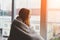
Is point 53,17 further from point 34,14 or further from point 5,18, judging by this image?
point 5,18

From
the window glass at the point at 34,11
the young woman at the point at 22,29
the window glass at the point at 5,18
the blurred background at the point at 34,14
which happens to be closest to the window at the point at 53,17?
the blurred background at the point at 34,14

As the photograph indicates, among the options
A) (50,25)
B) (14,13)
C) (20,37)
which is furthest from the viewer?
(14,13)

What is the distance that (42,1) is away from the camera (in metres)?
3.26

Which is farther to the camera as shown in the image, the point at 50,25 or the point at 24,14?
the point at 50,25

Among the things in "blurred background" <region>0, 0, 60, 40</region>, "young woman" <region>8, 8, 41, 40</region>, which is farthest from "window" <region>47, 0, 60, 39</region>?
"young woman" <region>8, 8, 41, 40</region>

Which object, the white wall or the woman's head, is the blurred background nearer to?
the white wall

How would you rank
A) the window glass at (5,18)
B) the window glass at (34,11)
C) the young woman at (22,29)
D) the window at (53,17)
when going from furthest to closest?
the window glass at (5,18), the window glass at (34,11), the window at (53,17), the young woman at (22,29)

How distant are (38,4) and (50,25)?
0.50 metres

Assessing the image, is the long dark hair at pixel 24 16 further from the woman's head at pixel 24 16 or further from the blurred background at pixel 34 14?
the blurred background at pixel 34 14

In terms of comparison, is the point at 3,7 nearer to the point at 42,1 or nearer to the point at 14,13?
the point at 14,13

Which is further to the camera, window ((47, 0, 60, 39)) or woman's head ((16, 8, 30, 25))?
window ((47, 0, 60, 39))

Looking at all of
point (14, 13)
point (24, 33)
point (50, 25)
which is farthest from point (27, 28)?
point (14, 13)

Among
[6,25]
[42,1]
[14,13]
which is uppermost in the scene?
[42,1]

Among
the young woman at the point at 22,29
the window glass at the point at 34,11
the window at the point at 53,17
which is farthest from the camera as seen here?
the window glass at the point at 34,11
